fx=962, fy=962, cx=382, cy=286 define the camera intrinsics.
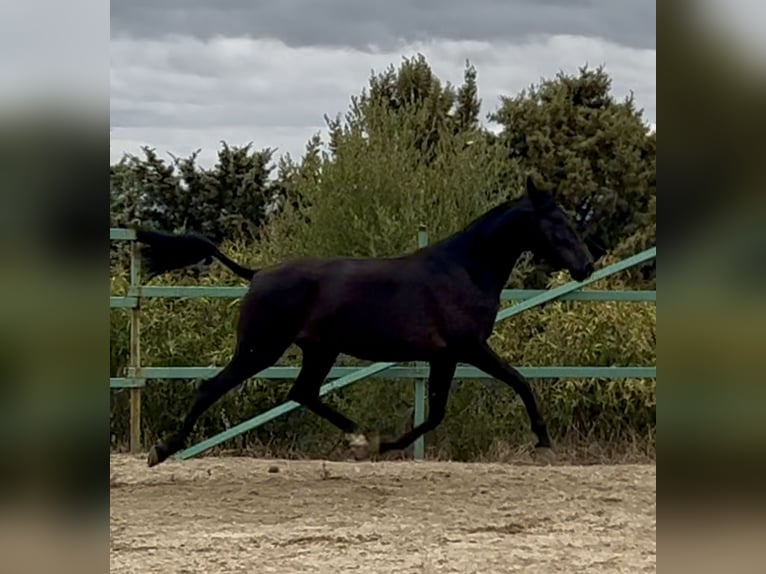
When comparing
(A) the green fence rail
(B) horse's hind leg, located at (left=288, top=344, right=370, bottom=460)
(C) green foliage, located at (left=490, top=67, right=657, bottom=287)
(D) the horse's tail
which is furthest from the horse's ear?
(C) green foliage, located at (left=490, top=67, right=657, bottom=287)

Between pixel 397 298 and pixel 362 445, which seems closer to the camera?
pixel 397 298

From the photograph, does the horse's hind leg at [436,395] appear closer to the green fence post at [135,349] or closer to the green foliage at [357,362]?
the green foliage at [357,362]

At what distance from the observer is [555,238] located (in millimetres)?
5109

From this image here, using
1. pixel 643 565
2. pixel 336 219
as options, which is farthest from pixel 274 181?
pixel 643 565

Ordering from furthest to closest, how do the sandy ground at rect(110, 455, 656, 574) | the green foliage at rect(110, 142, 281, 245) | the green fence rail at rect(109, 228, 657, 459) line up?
the green foliage at rect(110, 142, 281, 245) < the green fence rail at rect(109, 228, 657, 459) < the sandy ground at rect(110, 455, 656, 574)

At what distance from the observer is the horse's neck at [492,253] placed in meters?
5.22

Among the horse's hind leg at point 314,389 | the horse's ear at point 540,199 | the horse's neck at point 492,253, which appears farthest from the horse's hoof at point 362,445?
the horse's ear at point 540,199

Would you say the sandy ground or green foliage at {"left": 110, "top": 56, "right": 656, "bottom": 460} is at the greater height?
green foliage at {"left": 110, "top": 56, "right": 656, "bottom": 460}

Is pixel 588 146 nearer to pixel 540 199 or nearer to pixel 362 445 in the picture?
pixel 540 199

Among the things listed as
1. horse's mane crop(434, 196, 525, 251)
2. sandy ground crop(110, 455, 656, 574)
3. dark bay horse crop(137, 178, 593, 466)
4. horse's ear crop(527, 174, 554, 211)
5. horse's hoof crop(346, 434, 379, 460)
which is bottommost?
sandy ground crop(110, 455, 656, 574)

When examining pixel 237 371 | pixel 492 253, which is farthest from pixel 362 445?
pixel 492 253

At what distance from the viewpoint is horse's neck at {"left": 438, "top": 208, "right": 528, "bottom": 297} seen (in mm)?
5219

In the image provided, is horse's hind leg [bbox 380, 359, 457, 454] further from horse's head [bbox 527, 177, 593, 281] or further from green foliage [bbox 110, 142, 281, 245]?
green foliage [bbox 110, 142, 281, 245]

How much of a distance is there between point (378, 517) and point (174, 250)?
1769mm
